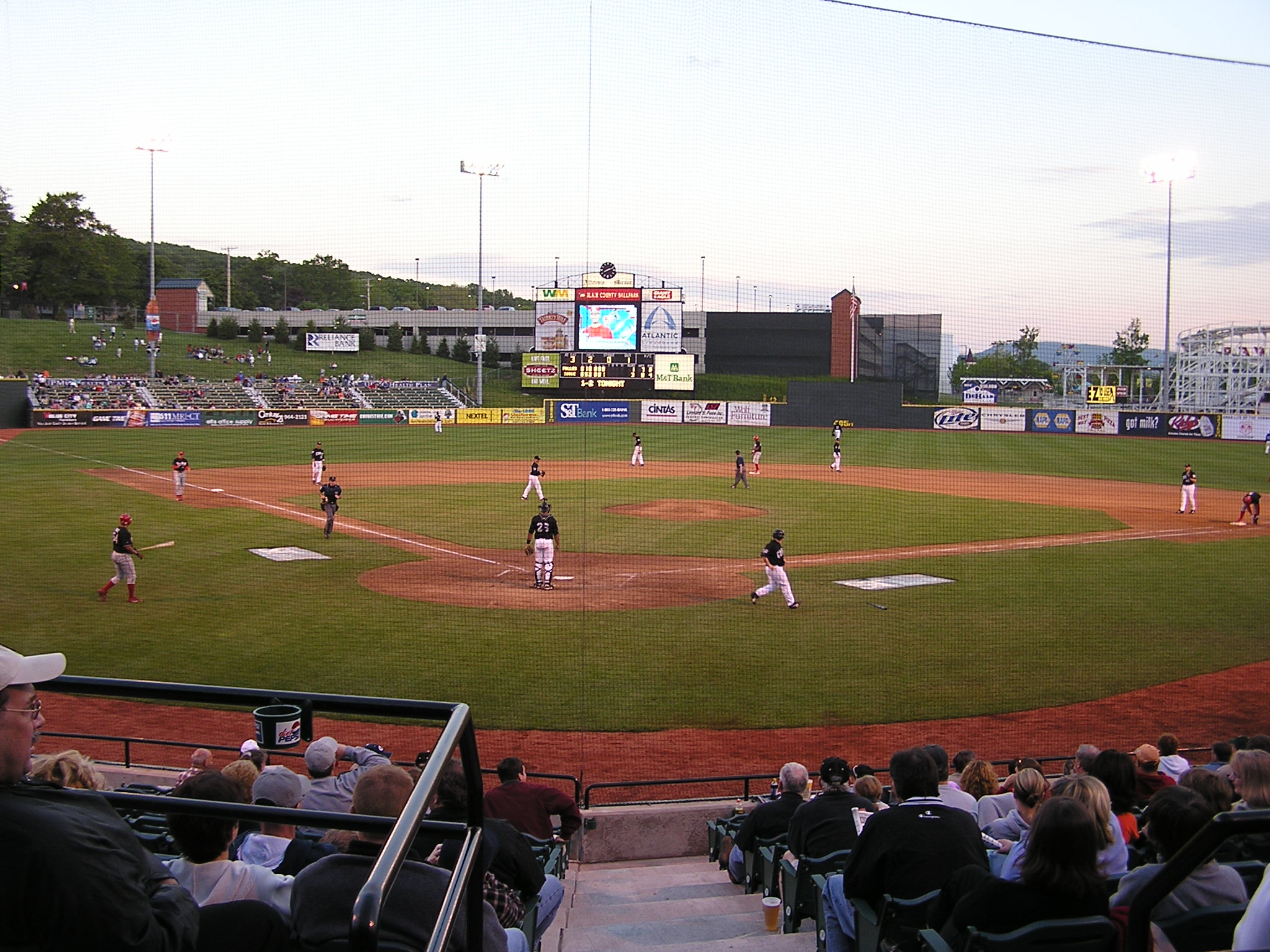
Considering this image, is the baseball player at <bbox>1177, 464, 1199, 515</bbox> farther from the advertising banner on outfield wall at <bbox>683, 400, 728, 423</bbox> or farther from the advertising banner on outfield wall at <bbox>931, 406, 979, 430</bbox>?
the advertising banner on outfield wall at <bbox>683, 400, 728, 423</bbox>

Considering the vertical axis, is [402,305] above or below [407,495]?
above

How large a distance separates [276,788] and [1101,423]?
5763cm

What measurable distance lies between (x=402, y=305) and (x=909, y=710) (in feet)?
132

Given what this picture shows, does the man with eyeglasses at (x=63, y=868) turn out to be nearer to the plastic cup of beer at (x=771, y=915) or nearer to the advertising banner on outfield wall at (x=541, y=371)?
the plastic cup of beer at (x=771, y=915)

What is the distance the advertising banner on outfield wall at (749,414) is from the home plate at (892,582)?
37769mm

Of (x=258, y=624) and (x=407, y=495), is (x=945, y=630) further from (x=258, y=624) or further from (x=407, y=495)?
(x=407, y=495)

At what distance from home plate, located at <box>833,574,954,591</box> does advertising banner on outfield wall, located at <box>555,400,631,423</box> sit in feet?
129

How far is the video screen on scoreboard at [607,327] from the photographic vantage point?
164ft

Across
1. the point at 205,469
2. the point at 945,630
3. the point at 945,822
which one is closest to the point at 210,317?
the point at 205,469

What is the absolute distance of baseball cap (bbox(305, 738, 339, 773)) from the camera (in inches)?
250

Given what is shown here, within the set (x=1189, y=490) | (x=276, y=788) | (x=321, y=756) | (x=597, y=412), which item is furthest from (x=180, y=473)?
(x=597, y=412)

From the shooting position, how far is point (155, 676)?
12516 millimetres

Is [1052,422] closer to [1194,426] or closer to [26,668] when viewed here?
[1194,426]

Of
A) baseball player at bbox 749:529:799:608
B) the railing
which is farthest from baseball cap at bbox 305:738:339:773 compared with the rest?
→ baseball player at bbox 749:529:799:608
